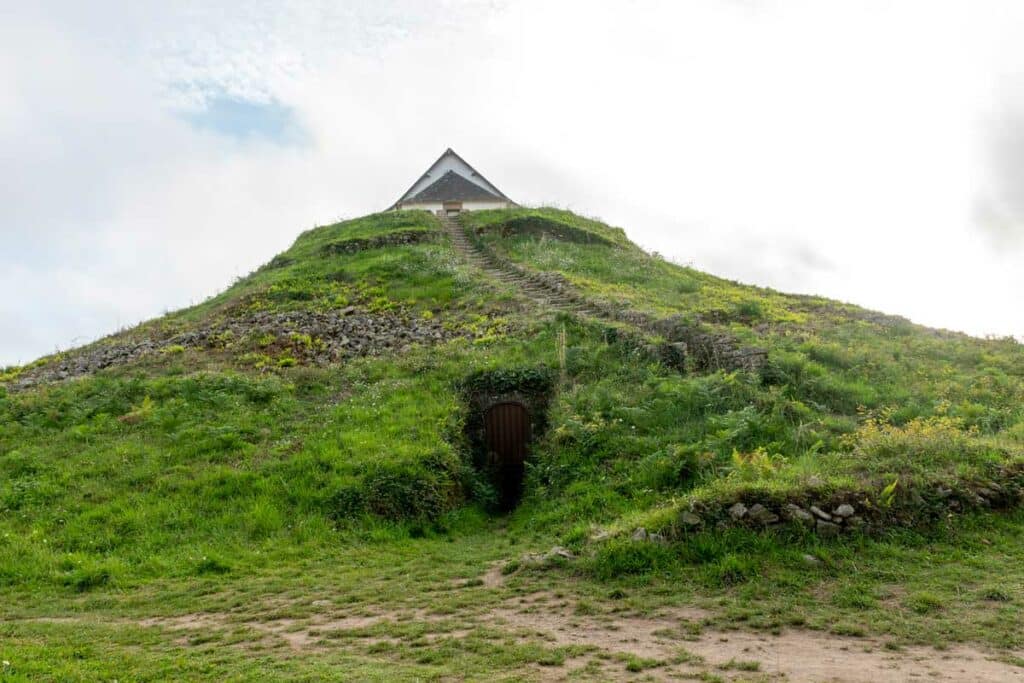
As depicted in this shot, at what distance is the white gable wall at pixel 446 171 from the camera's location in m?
50.3

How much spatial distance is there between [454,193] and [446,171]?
5.93 metres

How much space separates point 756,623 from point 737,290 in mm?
22529

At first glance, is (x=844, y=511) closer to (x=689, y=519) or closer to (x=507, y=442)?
(x=689, y=519)

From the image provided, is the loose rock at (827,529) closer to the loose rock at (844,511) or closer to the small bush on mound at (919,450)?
the loose rock at (844,511)

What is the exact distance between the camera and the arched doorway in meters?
16.0

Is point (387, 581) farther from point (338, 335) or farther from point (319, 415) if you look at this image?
point (338, 335)

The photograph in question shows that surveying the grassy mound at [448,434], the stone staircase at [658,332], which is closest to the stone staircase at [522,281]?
the stone staircase at [658,332]

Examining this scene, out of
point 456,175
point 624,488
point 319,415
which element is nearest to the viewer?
point 624,488

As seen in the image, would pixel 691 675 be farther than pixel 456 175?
No

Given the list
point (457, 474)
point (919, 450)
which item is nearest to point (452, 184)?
point (457, 474)

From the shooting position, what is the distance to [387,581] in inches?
415

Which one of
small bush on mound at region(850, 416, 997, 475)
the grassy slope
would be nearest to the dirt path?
the grassy slope

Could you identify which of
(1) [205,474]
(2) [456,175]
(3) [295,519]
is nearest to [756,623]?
(3) [295,519]

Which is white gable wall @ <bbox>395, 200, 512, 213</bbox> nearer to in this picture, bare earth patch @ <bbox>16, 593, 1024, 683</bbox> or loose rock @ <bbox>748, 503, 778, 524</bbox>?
loose rock @ <bbox>748, 503, 778, 524</bbox>
